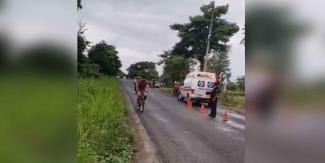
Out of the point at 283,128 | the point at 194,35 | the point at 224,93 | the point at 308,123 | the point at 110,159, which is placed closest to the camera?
the point at 308,123

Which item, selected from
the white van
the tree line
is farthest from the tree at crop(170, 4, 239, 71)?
the white van

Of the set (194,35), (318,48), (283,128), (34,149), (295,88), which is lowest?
(34,149)

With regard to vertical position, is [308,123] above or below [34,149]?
above

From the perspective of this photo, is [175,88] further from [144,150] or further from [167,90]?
[144,150]

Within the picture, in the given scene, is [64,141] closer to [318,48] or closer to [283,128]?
[283,128]

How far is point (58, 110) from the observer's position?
5.20 ft

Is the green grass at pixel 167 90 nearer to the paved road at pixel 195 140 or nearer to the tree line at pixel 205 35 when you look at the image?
the tree line at pixel 205 35

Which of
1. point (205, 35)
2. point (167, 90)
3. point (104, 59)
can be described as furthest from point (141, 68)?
point (167, 90)

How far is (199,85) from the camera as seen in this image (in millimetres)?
21484

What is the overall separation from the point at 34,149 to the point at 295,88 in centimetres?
92

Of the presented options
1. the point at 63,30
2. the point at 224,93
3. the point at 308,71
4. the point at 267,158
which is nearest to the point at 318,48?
the point at 308,71

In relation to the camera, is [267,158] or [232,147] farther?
[232,147]

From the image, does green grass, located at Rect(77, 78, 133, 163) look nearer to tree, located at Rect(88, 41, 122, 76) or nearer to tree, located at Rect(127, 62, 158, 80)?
tree, located at Rect(88, 41, 122, 76)

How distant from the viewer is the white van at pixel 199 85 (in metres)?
21.3
